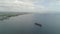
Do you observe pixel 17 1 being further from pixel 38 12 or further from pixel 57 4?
pixel 57 4

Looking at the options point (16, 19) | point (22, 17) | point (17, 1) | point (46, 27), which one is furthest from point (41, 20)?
point (17, 1)

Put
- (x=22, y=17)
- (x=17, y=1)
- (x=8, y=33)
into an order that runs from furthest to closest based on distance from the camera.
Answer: (x=8, y=33) → (x=22, y=17) → (x=17, y=1)

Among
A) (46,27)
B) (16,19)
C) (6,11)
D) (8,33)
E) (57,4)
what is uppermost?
(57,4)

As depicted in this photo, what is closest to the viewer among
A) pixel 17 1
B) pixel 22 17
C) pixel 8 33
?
pixel 17 1

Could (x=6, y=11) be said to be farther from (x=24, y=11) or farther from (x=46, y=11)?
(x=46, y=11)

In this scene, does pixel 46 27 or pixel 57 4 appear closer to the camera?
pixel 57 4

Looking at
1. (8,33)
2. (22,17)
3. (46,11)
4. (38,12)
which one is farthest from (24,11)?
(8,33)

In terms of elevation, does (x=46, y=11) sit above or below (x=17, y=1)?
below
